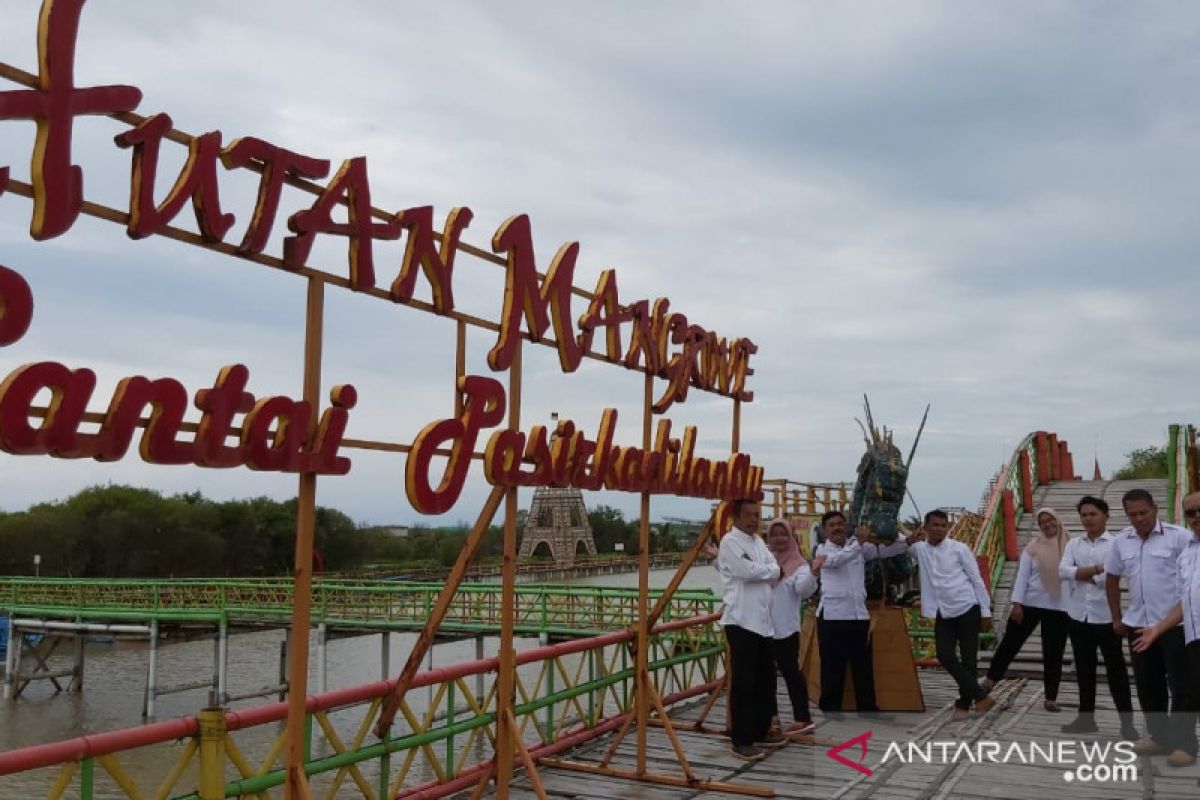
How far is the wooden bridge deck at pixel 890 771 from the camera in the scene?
6.68m

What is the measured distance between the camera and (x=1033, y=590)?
9.27 meters

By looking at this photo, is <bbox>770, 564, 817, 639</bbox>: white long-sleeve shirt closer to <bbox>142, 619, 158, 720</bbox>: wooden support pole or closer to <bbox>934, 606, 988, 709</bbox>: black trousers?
<bbox>934, 606, 988, 709</bbox>: black trousers

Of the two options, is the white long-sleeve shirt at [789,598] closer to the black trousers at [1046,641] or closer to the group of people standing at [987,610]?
the group of people standing at [987,610]

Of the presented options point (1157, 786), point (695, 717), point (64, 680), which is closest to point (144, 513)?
point (64, 680)

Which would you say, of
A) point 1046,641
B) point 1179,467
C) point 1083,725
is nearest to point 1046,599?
point 1046,641

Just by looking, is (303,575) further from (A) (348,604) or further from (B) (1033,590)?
(A) (348,604)

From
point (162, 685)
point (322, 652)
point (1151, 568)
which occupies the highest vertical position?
point (1151, 568)

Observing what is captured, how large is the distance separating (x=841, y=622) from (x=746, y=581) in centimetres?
207

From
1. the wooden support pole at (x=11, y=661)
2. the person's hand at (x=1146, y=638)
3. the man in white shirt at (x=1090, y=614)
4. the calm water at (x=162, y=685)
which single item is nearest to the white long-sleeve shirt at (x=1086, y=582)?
the man in white shirt at (x=1090, y=614)

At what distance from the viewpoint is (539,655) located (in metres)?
7.25

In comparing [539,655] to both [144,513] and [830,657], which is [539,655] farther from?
[144,513]

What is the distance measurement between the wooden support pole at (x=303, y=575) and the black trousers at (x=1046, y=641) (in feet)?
22.2

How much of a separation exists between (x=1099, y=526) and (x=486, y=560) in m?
66.7

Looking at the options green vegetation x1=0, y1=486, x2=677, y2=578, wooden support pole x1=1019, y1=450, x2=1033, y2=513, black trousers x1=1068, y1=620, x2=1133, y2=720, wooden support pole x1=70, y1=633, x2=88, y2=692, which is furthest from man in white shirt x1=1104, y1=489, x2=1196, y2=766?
green vegetation x1=0, y1=486, x2=677, y2=578
